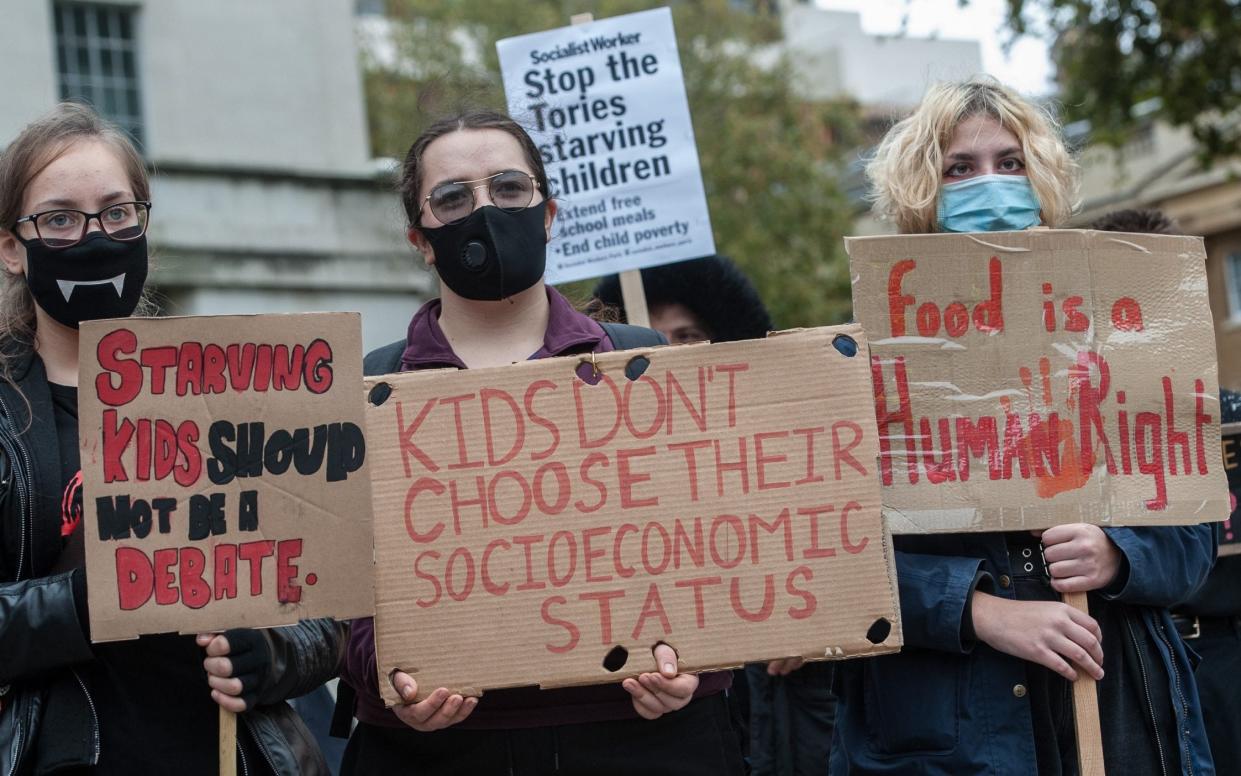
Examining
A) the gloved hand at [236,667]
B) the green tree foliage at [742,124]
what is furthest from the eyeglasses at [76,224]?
the green tree foliage at [742,124]

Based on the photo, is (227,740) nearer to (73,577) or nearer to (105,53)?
(73,577)

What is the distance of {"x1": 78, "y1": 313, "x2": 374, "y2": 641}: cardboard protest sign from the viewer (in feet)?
9.70

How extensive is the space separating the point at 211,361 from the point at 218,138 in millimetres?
14607

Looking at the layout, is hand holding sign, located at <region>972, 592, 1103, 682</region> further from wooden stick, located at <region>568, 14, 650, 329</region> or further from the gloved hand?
wooden stick, located at <region>568, 14, 650, 329</region>

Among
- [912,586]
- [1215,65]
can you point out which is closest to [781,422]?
[912,586]

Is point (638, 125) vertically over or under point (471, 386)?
over

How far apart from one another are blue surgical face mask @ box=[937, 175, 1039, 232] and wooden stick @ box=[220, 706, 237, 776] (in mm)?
1861

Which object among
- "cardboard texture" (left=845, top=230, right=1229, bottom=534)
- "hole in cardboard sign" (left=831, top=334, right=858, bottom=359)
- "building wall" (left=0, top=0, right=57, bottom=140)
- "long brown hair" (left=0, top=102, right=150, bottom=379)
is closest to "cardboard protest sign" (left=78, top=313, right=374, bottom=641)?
"long brown hair" (left=0, top=102, right=150, bottom=379)

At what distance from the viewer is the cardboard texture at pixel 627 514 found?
9.61 ft

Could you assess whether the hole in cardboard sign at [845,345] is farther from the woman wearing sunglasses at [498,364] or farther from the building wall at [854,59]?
the building wall at [854,59]

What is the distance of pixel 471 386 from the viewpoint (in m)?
3.03

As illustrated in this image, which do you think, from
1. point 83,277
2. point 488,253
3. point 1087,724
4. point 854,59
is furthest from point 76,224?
point 854,59

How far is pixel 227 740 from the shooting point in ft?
9.95

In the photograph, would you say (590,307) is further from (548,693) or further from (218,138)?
(218,138)
